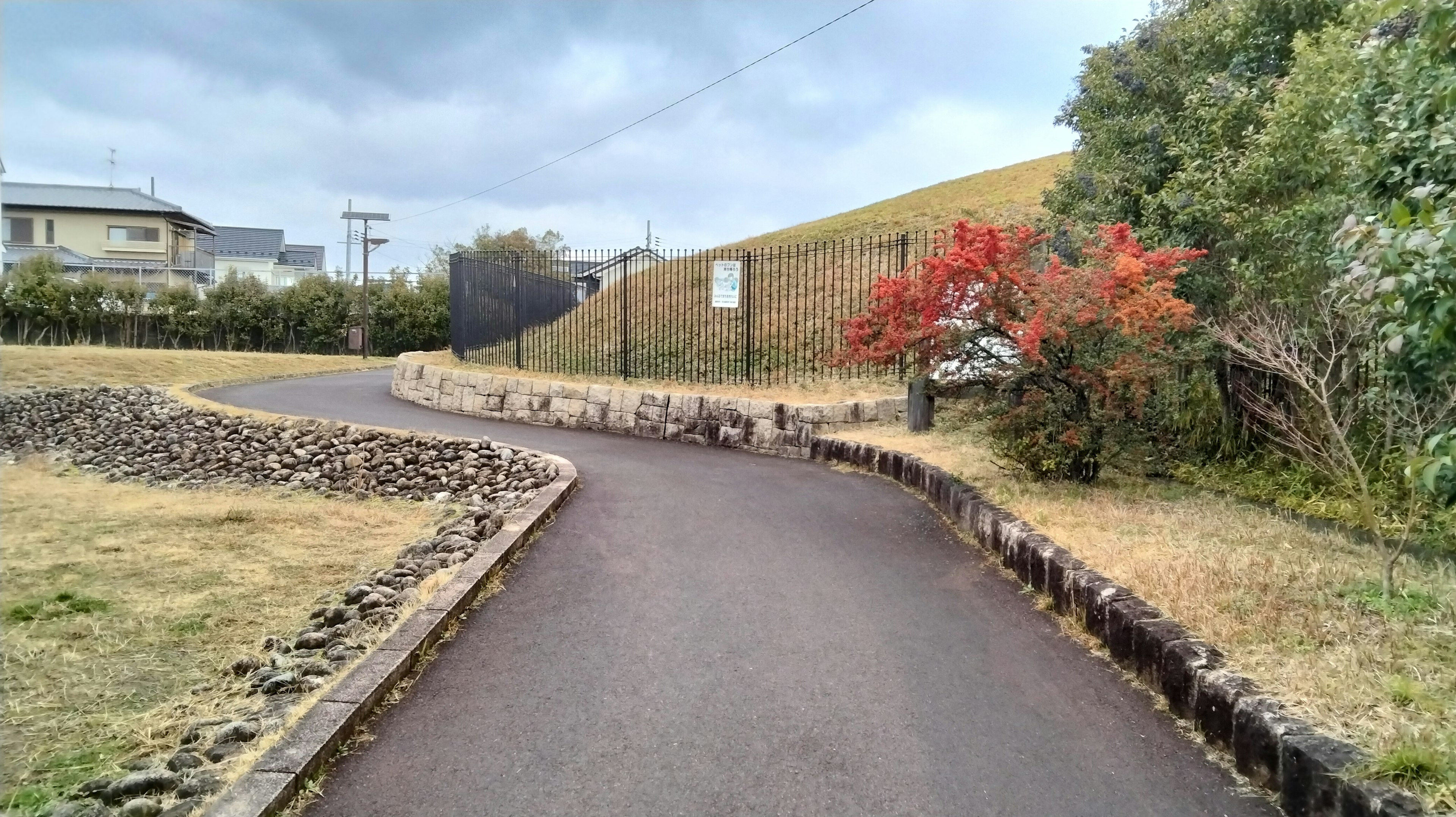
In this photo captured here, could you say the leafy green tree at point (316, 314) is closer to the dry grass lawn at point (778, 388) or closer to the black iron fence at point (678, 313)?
the black iron fence at point (678, 313)

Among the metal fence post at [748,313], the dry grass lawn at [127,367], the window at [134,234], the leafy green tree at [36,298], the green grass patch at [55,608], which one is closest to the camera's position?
the green grass patch at [55,608]

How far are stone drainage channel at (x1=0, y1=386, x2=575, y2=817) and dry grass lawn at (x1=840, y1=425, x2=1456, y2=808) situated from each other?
3758 millimetres

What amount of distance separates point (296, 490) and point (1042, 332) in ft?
32.8

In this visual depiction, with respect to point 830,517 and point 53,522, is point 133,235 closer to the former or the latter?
point 53,522

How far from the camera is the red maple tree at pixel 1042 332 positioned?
7.23 meters

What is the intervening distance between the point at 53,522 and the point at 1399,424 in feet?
44.4

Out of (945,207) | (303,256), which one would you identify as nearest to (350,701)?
(945,207)

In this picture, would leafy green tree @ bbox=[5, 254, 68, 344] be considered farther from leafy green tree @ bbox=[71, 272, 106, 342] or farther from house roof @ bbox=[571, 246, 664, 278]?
house roof @ bbox=[571, 246, 664, 278]

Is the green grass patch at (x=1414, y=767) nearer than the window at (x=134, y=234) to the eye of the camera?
Yes

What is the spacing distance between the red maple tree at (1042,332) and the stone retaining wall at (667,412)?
4031 mm

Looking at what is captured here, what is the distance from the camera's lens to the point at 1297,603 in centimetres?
457

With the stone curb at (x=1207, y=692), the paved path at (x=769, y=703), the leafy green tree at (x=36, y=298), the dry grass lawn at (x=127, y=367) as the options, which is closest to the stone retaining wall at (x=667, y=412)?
the paved path at (x=769, y=703)

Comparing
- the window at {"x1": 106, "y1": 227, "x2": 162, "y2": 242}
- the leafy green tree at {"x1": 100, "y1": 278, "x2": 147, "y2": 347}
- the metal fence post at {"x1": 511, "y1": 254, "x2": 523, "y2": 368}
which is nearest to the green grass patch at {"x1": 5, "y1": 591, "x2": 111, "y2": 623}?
the metal fence post at {"x1": 511, "y1": 254, "x2": 523, "y2": 368}

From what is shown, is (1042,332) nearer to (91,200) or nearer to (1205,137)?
(1205,137)
